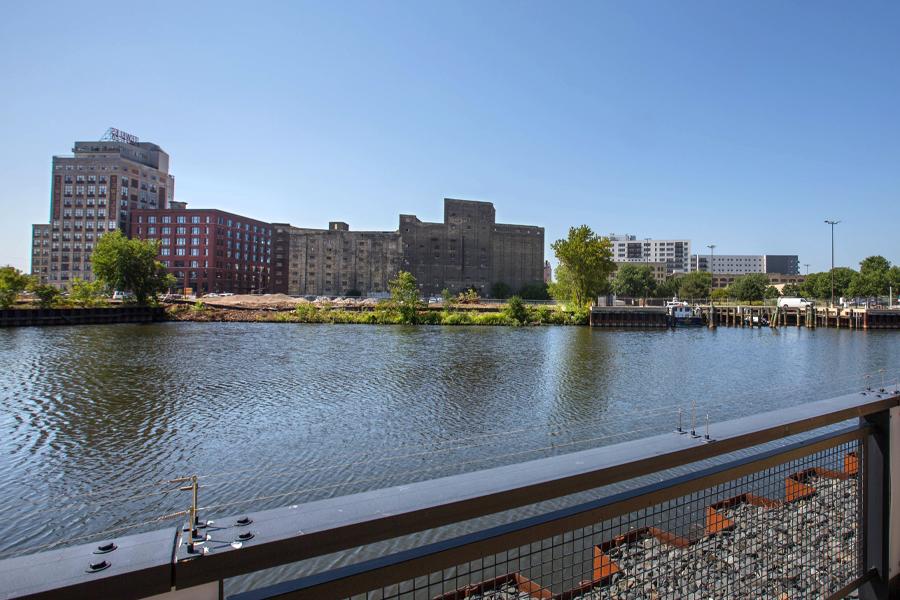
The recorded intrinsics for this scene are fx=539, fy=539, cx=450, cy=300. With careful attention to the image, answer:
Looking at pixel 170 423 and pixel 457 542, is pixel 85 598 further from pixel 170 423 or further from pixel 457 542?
pixel 170 423

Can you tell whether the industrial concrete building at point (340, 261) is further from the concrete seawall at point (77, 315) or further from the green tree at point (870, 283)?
the green tree at point (870, 283)

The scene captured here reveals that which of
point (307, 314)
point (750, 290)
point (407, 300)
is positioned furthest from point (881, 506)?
point (750, 290)

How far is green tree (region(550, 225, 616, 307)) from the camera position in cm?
7900

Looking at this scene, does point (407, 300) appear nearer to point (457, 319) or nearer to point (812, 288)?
point (457, 319)

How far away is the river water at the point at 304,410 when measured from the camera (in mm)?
12094

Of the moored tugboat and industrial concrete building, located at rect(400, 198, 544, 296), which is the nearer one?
the moored tugboat

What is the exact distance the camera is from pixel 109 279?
71625 millimetres

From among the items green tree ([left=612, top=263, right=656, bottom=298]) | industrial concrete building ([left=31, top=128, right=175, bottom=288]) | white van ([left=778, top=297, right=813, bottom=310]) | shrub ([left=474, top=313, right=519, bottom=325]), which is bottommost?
shrub ([left=474, top=313, right=519, bottom=325])

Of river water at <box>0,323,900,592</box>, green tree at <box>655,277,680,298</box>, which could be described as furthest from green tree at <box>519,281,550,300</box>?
river water at <box>0,323,900,592</box>

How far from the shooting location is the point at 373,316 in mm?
73312

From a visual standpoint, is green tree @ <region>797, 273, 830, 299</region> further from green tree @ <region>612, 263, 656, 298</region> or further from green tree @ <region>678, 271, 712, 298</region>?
green tree @ <region>612, 263, 656, 298</region>

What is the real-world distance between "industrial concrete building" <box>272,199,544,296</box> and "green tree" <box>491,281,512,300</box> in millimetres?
1736

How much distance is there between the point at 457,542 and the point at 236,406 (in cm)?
2086

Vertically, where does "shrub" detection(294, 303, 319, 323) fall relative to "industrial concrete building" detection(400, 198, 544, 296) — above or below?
below
